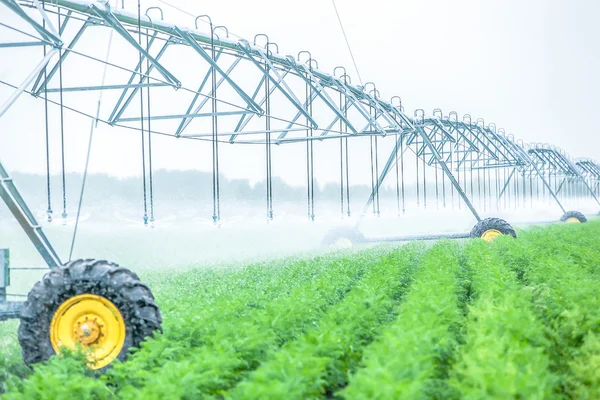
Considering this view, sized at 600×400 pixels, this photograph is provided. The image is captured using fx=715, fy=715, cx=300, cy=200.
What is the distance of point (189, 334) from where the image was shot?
23.5 feet

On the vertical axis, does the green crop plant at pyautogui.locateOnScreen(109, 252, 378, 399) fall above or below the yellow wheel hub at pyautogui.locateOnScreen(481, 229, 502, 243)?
below

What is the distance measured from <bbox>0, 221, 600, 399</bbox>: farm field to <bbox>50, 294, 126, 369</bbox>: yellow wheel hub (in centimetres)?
35

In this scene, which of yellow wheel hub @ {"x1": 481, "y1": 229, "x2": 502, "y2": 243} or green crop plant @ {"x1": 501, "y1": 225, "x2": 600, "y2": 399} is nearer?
green crop plant @ {"x1": 501, "y1": 225, "x2": 600, "y2": 399}

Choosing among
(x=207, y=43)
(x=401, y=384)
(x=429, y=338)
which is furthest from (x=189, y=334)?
(x=207, y=43)

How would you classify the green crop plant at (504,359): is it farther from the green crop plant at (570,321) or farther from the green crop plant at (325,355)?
the green crop plant at (325,355)

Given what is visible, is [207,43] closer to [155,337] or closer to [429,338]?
[155,337]

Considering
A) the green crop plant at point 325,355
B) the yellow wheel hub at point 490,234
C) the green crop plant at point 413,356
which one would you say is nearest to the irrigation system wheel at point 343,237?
the yellow wheel hub at point 490,234

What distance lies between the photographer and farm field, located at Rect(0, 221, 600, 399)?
493 centimetres

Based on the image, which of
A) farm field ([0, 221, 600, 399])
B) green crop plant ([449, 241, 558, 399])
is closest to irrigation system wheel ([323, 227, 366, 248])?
farm field ([0, 221, 600, 399])

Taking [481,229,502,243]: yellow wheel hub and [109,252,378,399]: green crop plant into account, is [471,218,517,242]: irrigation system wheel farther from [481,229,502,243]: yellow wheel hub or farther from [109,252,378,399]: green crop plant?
[109,252,378,399]: green crop plant

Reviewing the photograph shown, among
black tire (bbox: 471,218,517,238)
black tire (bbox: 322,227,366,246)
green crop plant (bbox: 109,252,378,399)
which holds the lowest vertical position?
green crop plant (bbox: 109,252,378,399)

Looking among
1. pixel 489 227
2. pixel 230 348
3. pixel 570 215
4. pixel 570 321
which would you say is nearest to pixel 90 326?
pixel 230 348

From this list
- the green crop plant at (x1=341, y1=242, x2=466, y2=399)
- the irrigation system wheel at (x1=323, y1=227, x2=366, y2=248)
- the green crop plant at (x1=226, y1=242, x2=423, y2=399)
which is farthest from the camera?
the irrigation system wheel at (x1=323, y1=227, x2=366, y2=248)

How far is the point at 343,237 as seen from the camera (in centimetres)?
2500
